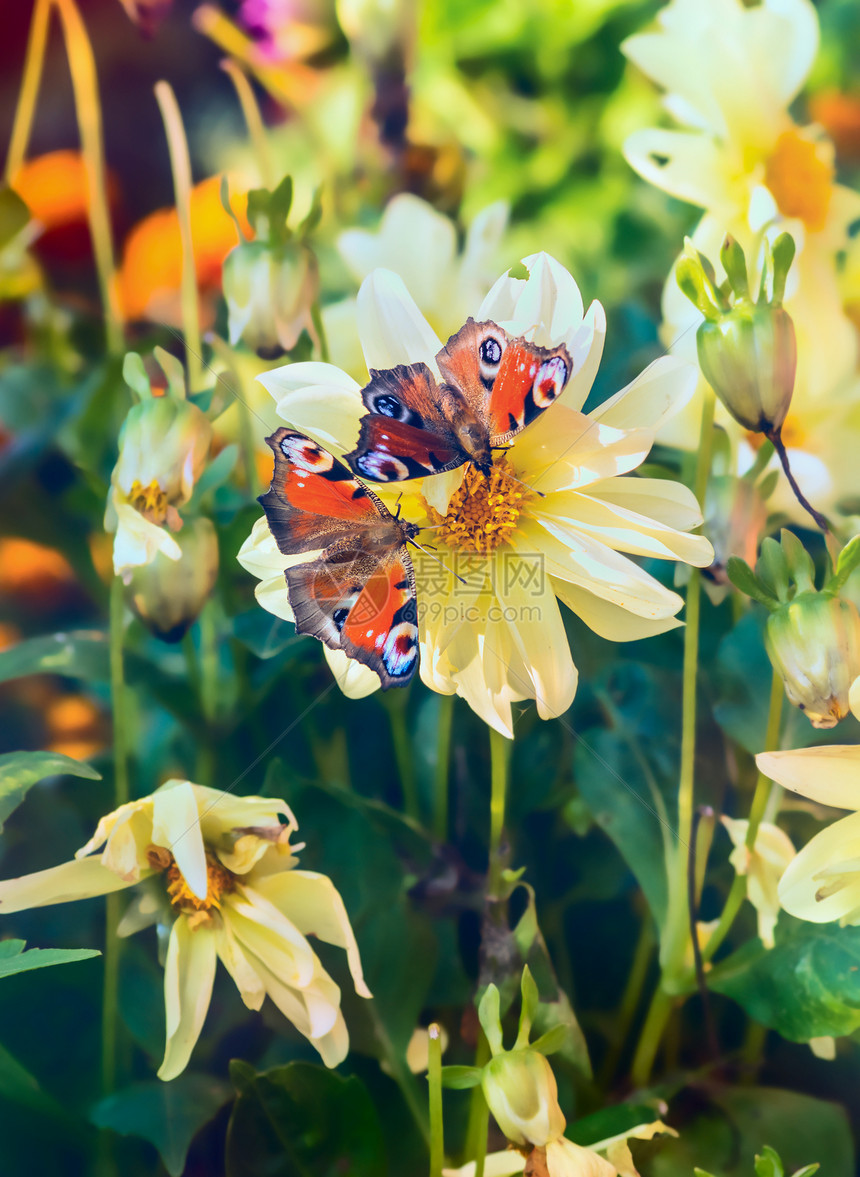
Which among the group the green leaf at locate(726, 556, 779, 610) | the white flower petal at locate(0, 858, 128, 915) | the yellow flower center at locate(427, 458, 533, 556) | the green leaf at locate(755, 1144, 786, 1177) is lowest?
the green leaf at locate(755, 1144, 786, 1177)

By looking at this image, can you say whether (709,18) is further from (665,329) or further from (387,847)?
(387,847)

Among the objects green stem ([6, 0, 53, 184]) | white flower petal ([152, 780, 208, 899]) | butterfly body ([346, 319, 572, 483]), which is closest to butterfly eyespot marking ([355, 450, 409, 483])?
butterfly body ([346, 319, 572, 483])

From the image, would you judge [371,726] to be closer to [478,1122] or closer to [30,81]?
[478,1122]

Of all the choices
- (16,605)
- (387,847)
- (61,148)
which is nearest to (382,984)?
(387,847)

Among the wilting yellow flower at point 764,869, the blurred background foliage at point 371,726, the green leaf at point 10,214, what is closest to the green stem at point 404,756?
the blurred background foliage at point 371,726

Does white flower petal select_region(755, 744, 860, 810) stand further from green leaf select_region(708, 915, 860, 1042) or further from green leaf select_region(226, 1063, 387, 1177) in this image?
green leaf select_region(226, 1063, 387, 1177)

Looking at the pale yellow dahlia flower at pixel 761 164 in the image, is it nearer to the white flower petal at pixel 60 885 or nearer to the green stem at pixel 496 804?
the green stem at pixel 496 804
